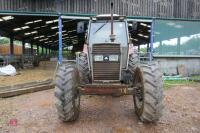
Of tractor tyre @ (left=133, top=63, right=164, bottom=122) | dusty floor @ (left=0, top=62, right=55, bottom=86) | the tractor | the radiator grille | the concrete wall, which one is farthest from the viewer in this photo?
the concrete wall

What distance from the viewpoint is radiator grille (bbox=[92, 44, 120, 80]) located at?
732 centimetres

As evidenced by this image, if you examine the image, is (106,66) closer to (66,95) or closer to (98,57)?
(98,57)

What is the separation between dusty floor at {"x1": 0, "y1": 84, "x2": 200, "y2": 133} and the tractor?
30 cm

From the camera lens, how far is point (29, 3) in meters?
18.1

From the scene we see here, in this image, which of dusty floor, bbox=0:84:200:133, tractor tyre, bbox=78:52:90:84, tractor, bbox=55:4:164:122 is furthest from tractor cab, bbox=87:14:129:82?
dusty floor, bbox=0:84:200:133

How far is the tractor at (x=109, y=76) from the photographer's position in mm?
6539

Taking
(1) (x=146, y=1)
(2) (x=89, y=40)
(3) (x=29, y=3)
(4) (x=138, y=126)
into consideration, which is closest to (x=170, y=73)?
(1) (x=146, y=1)

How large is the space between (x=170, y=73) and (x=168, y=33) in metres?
2.59

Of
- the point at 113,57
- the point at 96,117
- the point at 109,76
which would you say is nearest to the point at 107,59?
the point at 113,57

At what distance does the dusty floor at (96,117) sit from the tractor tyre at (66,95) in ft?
0.76

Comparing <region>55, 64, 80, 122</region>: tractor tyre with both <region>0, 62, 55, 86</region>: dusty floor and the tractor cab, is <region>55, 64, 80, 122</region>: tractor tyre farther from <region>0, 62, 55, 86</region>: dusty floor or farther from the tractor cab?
<region>0, 62, 55, 86</region>: dusty floor

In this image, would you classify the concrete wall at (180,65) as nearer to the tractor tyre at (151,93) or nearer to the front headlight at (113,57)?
the front headlight at (113,57)

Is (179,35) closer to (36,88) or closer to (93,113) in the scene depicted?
(36,88)

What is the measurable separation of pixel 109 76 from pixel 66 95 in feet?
4.25
